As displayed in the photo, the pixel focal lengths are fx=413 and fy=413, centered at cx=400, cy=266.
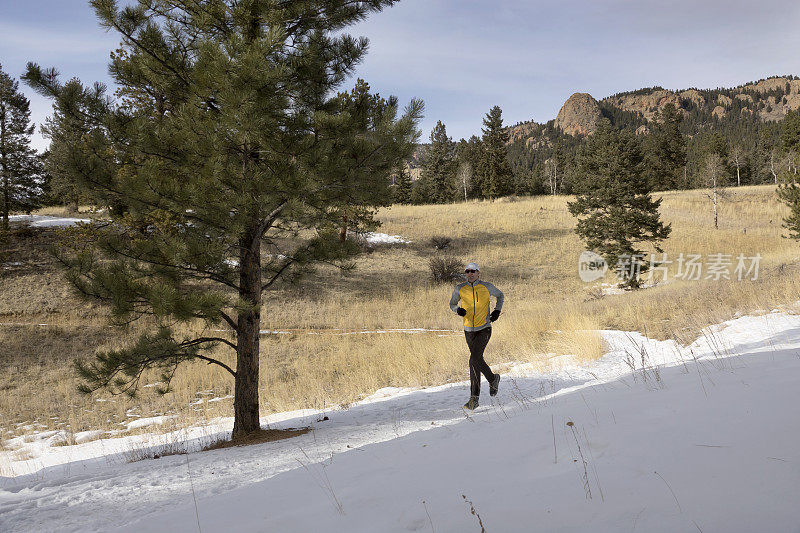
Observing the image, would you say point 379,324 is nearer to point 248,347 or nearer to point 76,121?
point 248,347

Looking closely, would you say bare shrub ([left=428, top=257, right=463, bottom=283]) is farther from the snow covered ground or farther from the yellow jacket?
the snow covered ground

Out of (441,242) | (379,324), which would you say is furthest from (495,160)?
(379,324)

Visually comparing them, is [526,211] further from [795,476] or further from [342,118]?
[795,476]

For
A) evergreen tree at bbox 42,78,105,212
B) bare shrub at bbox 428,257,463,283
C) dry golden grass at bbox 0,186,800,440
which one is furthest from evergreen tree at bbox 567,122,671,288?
evergreen tree at bbox 42,78,105,212

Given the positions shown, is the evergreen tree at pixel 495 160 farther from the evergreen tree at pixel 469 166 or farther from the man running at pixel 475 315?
the man running at pixel 475 315

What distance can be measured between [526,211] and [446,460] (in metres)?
36.0

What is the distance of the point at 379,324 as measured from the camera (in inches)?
642

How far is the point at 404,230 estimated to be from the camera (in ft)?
101

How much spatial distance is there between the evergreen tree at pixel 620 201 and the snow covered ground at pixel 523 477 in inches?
637

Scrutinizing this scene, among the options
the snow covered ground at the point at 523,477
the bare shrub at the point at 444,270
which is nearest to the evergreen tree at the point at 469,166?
the bare shrub at the point at 444,270

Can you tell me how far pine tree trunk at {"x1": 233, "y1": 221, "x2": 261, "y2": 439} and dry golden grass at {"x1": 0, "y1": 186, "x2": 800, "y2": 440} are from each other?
8.09 feet

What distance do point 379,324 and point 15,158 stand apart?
72.2ft

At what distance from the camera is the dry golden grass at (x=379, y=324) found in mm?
9711

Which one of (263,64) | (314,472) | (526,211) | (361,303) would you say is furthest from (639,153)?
(314,472)
